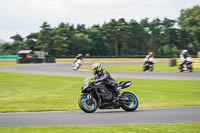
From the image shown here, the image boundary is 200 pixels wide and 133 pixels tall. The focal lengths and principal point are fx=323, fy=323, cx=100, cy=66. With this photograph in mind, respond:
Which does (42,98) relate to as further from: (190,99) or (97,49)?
(97,49)

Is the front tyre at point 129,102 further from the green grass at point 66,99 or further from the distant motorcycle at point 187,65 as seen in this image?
the distant motorcycle at point 187,65

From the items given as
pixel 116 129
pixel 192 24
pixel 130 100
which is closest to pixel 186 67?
pixel 130 100

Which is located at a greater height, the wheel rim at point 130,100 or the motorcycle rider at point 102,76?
the motorcycle rider at point 102,76

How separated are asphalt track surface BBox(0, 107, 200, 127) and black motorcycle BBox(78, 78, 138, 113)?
1.05ft

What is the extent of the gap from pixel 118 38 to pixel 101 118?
90897mm

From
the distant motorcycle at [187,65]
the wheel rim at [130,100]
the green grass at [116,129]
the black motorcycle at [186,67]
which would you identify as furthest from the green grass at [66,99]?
the black motorcycle at [186,67]

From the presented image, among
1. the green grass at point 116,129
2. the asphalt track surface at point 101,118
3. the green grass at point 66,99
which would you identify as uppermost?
the green grass at point 116,129

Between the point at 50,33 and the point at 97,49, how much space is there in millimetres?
15699

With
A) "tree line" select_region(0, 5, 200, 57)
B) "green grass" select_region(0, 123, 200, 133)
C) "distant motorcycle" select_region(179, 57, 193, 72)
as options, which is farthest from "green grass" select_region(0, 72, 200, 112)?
"tree line" select_region(0, 5, 200, 57)

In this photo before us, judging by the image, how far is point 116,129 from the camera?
6.71m

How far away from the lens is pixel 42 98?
1301 cm

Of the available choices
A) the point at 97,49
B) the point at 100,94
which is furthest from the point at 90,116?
the point at 97,49

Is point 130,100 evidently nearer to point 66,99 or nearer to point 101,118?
point 101,118

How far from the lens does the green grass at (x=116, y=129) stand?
6.52 meters
